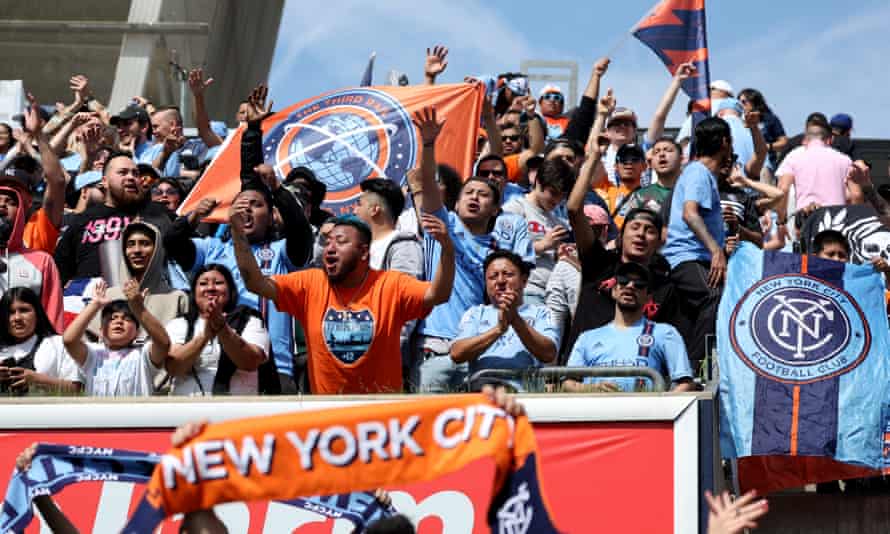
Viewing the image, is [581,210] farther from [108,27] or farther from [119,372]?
[108,27]

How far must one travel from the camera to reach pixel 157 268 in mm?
9992

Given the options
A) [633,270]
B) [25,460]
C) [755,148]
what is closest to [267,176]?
[633,270]

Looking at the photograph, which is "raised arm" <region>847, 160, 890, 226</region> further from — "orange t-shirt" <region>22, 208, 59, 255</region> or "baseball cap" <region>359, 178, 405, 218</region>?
"orange t-shirt" <region>22, 208, 59, 255</region>

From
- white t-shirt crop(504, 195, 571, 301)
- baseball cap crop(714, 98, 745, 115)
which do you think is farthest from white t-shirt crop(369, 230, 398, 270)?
baseball cap crop(714, 98, 745, 115)

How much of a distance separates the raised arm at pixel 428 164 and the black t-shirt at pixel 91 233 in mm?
1817

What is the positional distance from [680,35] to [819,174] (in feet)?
5.74

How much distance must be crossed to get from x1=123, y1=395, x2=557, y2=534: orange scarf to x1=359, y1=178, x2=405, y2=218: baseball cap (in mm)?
4473

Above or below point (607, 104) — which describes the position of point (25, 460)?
below

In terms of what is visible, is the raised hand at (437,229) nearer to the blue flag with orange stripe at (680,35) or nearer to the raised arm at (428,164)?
the raised arm at (428,164)

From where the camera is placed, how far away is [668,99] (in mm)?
13242

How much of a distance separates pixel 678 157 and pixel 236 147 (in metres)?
3.50

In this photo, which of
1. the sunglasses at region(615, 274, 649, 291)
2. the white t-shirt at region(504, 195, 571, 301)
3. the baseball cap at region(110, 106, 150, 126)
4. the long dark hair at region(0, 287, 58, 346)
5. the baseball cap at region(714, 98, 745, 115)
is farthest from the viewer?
the baseball cap at region(714, 98, 745, 115)

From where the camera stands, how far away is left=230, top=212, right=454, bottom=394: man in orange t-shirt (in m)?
8.74

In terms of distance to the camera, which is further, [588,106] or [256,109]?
[588,106]
